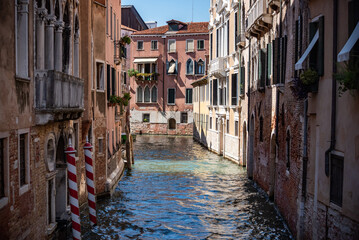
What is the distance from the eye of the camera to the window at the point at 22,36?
329 inches

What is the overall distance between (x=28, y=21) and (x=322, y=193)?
5591mm

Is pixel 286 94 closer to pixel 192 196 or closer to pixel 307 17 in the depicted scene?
pixel 307 17

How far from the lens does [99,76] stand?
16016 millimetres

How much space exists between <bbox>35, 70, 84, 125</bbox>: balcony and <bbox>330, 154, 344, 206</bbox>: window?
4.85 m

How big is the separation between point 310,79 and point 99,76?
8571mm

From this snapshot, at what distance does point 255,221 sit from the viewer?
1327 cm

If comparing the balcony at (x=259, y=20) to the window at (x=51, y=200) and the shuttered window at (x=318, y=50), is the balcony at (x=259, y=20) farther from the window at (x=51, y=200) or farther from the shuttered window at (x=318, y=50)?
the window at (x=51, y=200)

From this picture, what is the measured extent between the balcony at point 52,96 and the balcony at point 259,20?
750 centimetres

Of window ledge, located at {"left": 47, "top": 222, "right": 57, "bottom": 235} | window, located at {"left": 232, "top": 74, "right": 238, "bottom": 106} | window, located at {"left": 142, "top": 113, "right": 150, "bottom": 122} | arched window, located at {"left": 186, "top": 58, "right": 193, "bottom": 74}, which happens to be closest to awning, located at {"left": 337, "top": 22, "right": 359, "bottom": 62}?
window ledge, located at {"left": 47, "top": 222, "right": 57, "bottom": 235}

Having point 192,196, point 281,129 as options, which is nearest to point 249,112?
point 192,196

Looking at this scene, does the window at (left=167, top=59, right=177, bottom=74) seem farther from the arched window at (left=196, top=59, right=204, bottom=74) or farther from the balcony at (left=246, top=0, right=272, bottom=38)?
the balcony at (left=246, top=0, right=272, bottom=38)

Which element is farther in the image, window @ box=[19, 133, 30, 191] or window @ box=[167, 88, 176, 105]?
window @ box=[167, 88, 176, 105]

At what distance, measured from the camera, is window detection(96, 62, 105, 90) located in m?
15.8

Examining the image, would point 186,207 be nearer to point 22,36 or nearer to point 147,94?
point 22,36
